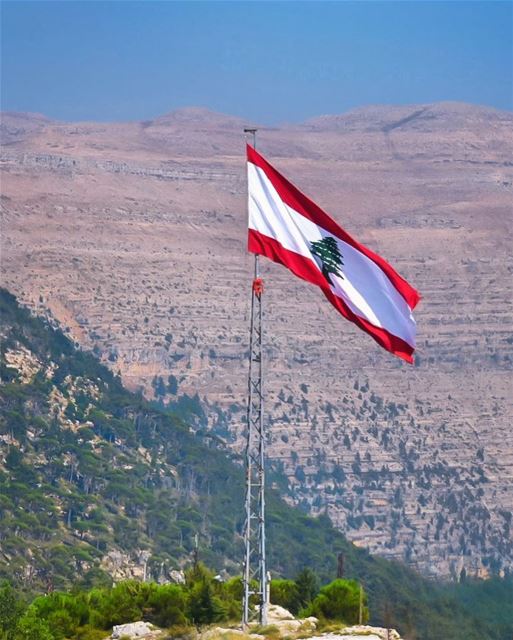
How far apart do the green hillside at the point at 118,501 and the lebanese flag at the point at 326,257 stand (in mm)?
42249

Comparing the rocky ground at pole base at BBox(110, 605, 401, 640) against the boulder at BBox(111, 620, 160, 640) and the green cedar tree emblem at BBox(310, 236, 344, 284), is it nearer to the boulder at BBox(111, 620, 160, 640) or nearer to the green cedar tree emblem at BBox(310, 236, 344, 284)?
the boulder at BBox(111, 620, 160, 640)

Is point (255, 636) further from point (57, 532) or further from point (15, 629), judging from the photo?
point (57, 532)

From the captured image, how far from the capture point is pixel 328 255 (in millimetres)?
46219

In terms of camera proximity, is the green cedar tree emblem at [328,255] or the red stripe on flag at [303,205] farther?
the green cedar tree emblem at [328,255]

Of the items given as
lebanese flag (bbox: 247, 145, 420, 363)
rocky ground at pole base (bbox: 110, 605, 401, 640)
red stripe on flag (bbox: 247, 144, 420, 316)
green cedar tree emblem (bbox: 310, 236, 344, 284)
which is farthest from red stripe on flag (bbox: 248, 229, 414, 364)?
rocky ground at pole base (bbox: 110, 605, 401, 640)

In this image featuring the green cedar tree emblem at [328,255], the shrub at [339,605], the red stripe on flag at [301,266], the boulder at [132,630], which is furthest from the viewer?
the shrub at [339,605]

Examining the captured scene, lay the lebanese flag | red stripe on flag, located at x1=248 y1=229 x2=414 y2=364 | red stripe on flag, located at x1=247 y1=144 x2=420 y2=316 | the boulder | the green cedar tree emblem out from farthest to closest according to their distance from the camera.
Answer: the boulder < the green cedar tree emblem < red stripe on flag, located at x1=247 y1=144 x2=420 y2=316 < the lebanese flag < red stripe on flag, located at x1=248 y1=229 x2=414 y2=364

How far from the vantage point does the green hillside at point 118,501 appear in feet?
351

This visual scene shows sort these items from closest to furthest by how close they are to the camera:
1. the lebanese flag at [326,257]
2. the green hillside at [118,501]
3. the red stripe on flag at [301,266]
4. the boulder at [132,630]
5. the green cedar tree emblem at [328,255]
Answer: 1. the red stripe on flag at [301,266]
2. the lebanese flag at [326,257]
3. the green cedar tree emblem at [328,255]
4. the boulder at [132,630]
5. the green hillside at [118,501]

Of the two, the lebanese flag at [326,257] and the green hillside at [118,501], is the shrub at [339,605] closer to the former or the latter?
the lebanese flag at [326,257]

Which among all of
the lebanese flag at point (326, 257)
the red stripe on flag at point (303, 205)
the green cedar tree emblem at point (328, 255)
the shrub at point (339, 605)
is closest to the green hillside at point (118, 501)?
the shrub at point (339, 605)

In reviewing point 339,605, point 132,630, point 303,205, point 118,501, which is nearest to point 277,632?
point 132,630

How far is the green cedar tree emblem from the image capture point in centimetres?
4616

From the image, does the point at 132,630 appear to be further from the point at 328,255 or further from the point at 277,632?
the point at 328,255
